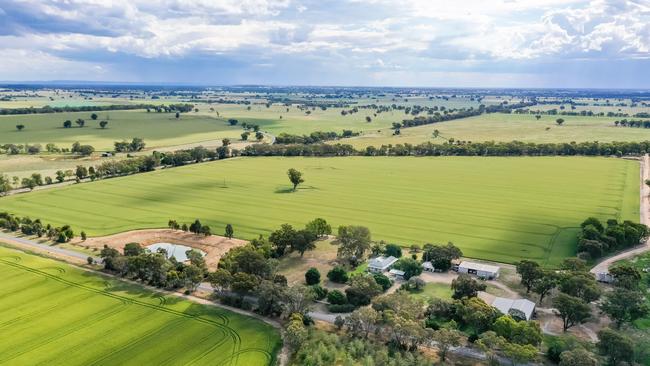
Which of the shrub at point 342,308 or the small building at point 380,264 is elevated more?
the small building at point 380,264

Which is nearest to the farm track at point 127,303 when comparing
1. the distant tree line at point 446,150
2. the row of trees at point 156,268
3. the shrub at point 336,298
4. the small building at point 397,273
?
the row of trees at point 156,268

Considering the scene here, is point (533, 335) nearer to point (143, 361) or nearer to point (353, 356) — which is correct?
point (353, 356)

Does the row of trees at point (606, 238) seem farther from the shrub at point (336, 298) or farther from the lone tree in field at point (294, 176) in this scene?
the lone tree in field at point (294, 176)

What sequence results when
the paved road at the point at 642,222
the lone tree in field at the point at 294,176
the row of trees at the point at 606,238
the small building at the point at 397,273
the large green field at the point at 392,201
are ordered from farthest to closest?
the lone tree in field at the point at 294,176, the large green field at the point at 392,201, the row of trees at the point at 606,238, the paved road at the point at 642,222, the small building at the point at 397,273

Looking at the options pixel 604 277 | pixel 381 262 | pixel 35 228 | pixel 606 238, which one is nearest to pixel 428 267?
pixel 381 262

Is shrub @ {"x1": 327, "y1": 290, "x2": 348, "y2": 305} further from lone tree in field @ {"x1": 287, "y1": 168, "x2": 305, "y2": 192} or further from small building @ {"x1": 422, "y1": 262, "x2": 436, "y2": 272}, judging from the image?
lone tree in field @ {"x1": 287, "y1": 168, "x2": 305, "y2": 192}

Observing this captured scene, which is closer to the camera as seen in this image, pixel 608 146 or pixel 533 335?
pixel 533 335

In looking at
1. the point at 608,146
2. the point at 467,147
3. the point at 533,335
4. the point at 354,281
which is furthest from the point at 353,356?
the point at 608,146
